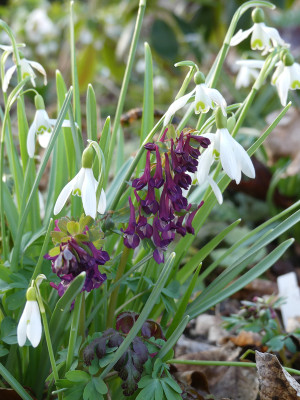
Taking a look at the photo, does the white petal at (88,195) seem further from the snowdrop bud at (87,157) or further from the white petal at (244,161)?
the white petal at (244,161)

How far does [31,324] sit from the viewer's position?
2.73ft

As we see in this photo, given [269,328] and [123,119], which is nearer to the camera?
[269,328]

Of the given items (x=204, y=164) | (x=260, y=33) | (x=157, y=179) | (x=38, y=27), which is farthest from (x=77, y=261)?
(x=38, y=27)

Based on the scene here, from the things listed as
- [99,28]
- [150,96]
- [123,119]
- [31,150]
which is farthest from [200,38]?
[31,150]

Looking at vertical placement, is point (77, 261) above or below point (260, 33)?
below

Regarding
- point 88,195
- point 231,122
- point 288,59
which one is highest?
point 288,59

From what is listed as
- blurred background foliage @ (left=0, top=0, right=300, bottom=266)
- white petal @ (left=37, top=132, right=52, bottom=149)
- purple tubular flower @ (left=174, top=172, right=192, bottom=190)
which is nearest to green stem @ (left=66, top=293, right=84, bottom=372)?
purple tubular flower @ (left=174, top=172, right=192, bottom=190)

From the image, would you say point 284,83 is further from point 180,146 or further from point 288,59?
point 180,146

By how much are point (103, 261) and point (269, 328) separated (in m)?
0.67

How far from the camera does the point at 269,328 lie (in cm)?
142

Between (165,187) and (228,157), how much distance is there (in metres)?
0.11

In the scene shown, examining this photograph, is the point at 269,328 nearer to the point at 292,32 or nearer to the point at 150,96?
the point at 150,96

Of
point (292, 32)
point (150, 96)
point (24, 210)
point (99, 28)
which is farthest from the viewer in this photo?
point (292, 32)

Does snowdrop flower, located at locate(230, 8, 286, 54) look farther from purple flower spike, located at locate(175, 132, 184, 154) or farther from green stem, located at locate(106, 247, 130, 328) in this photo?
green stem, located at locate(106, 247, 130, 328)
